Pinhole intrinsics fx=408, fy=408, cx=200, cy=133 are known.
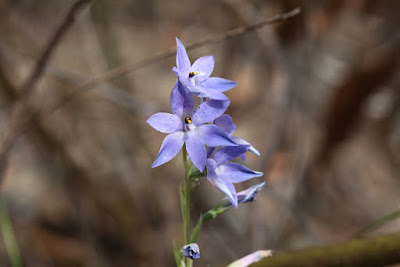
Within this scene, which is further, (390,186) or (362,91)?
(390,186)

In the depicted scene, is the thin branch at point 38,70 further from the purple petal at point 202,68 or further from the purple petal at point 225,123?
the purple petal at point 225,123

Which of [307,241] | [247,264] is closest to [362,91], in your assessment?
[307,241]

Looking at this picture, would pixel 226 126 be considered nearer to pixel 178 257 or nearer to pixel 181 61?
pixel 181 61

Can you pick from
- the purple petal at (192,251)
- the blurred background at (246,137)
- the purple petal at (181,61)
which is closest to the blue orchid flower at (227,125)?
the purple petal at (181,61)

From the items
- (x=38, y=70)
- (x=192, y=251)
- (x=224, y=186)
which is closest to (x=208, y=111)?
(x=224, y=186)

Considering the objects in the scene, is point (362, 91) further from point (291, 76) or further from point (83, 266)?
point (83, 266)
